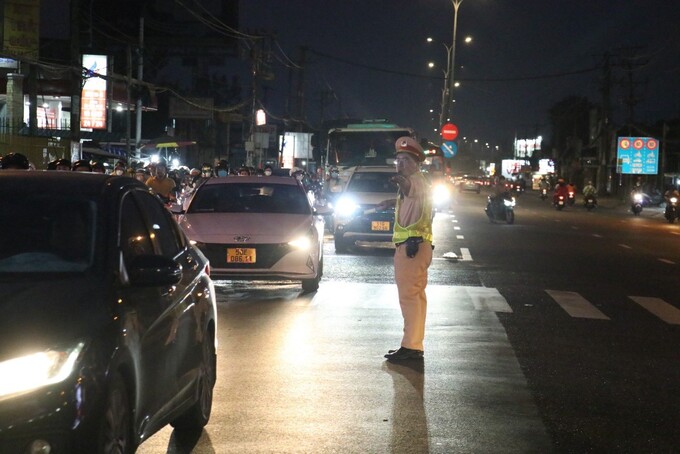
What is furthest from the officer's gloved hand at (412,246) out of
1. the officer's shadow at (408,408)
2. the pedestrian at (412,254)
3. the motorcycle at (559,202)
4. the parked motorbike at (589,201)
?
the parked motorbike at (589,201)

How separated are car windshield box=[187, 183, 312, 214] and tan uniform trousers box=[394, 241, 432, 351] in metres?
5.53

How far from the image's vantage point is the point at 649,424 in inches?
287

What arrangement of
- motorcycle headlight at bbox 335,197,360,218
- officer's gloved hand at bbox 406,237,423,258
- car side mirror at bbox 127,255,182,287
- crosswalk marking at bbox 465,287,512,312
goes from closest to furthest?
car side mirror at bbox 127,255,182,287 < officer's gloved hand at bbox 406,237,423,258 < crosswalk marking at bbox 465,287,512,312 < motorcycle headlight at bbox 335,197,360,218

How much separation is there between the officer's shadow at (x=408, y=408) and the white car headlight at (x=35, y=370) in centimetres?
267

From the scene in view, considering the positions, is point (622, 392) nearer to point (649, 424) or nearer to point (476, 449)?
point (649, 424)

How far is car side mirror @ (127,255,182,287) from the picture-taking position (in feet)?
16.9

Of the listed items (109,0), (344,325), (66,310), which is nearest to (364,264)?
(344,325)

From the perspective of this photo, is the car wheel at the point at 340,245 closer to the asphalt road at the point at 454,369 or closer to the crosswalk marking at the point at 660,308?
the asphalt road at the point at 454,369

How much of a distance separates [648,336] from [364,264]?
8542 millimetres

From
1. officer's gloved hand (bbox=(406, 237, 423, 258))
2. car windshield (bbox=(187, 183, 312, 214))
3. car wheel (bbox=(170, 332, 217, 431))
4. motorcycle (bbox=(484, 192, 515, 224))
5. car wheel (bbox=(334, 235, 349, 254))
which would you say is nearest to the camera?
car wheel (bbox=(170, 332, 217, 431))

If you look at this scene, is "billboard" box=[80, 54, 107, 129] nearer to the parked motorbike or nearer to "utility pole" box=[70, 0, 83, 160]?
"utility pole" box=[70, 0, 83, 160]

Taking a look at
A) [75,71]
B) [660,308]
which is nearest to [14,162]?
[660,308]

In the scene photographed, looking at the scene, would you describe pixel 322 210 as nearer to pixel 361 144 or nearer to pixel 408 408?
pixel 408 408

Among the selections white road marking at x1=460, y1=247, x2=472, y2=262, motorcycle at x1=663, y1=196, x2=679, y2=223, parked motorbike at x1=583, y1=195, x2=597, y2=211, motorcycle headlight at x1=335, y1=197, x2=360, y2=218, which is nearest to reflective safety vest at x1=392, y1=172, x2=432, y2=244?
white road marking at x1=460, y1=247, x2=472, y2=262
